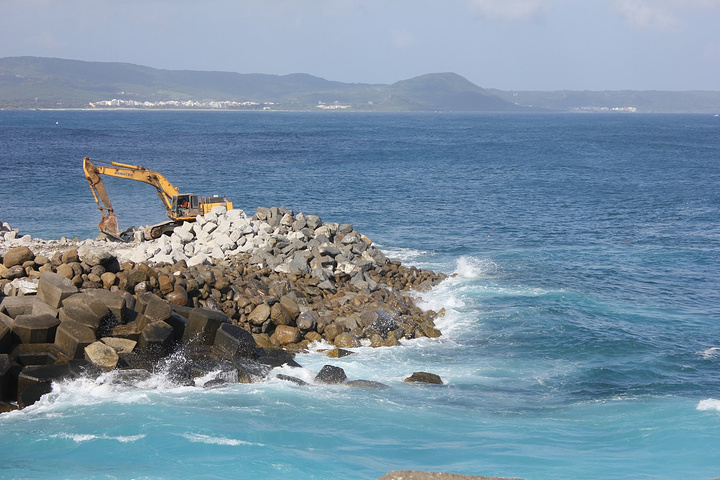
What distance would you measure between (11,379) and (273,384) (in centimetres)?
553

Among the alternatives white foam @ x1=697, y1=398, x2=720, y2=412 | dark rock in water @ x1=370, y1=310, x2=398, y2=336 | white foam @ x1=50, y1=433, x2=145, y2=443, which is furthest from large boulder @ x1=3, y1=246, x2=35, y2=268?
white foam @ x1=697, y1=398, x2=720, y2=412

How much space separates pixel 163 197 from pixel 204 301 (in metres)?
12.8

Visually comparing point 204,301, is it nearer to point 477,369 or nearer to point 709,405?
point 477,369

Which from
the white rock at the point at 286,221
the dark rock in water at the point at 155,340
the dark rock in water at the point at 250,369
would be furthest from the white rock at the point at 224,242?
the dark rock in water at the point at 250,369

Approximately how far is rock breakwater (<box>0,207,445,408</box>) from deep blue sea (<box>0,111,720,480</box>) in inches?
31.6

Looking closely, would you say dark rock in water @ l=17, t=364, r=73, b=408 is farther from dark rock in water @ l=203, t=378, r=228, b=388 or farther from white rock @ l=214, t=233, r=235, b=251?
white rock @ l=214, t=233, r=235, b=251

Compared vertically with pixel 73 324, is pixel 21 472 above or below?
below

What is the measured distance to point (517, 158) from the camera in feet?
235

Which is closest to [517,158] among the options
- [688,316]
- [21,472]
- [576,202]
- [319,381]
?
[576,202]

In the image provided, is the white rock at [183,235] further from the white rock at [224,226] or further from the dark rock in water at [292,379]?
the dark rock in water at [292,379]

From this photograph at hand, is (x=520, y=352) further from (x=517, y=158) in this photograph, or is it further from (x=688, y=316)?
(x=517, y=158)

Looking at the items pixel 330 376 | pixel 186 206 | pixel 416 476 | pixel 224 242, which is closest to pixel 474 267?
pixel 224 242

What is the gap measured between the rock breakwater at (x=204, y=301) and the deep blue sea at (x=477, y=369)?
2.63 feet

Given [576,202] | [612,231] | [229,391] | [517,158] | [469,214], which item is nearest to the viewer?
[229,391]
